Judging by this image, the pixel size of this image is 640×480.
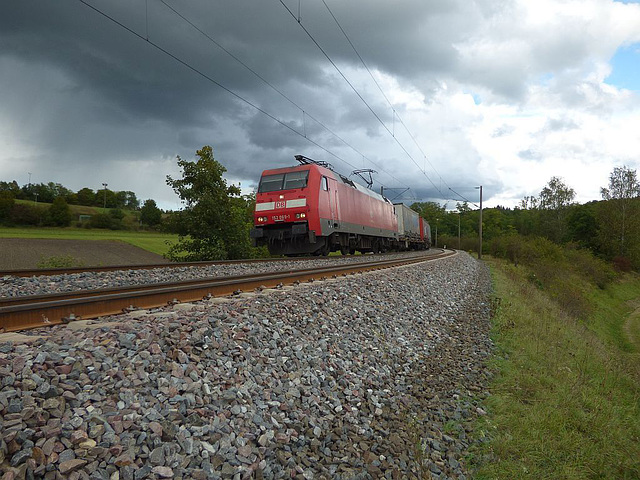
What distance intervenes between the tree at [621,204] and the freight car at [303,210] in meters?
54.6

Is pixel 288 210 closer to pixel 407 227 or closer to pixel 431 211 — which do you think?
pixel 407 227

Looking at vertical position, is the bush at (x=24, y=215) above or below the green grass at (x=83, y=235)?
above

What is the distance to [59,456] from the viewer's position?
2.14 m

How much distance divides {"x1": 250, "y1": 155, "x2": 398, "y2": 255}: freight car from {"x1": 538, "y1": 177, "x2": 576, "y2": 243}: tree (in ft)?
203

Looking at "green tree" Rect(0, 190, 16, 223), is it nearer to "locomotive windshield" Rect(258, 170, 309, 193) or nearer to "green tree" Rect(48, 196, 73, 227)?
"green tree" Rect(48, 196, 73, 227)

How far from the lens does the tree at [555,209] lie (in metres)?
66.6

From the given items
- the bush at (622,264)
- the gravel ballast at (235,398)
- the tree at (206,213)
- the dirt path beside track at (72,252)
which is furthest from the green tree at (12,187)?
the bush at (622,264)

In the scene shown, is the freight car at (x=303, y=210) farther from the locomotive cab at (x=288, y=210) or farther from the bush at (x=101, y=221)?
the bush at (x=101, y=221)

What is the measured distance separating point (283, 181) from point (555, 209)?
6813cm

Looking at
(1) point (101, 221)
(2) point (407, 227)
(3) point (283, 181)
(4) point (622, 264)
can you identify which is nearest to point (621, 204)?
(4) point (622, 264)

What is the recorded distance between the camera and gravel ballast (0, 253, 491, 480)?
2.31 m

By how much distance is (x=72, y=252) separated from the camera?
2973cm

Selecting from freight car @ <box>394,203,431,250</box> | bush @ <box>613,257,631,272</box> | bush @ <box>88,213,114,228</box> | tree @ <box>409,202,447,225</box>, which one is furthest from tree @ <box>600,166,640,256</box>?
bush @ <box>88,213,114,228</box>

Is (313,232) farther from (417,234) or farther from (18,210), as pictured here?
(18,210)
